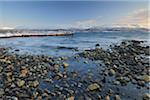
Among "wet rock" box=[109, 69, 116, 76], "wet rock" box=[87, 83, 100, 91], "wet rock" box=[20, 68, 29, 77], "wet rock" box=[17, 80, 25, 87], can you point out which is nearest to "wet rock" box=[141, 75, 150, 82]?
"wet rock" box=[109, 69, 116, 76]

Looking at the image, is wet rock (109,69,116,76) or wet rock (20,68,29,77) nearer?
wet rock (20,68,29,77)

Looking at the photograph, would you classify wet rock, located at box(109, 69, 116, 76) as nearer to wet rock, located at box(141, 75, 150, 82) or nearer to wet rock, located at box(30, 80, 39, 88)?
wet rock, located at box(141, 75, 150, 82)

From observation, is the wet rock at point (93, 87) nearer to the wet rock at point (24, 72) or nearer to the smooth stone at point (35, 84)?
the smooth stone at point (35, 84)

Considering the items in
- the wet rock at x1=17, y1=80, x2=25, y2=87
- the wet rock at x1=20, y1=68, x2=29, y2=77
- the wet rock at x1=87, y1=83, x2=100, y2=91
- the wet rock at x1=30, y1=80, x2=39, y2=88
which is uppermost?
the wet rock at x1=20, y1=68, x2=29, y2=77

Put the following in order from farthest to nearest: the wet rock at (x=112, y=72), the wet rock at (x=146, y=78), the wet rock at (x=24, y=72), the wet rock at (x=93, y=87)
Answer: the wet rock at (x=112, y=72)
the wet rock at (x=24, y=72)
the wet rock at (x=146, y=78)
the wet rock at (x=93, y=87)

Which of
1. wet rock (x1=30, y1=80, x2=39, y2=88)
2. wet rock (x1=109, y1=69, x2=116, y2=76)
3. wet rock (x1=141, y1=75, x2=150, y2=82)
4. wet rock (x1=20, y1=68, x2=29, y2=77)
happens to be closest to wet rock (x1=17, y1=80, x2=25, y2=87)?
wet rock (x1=30, y1=80, x2=39, y2=88)

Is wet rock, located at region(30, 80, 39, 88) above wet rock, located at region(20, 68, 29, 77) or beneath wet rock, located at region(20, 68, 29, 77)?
beneath

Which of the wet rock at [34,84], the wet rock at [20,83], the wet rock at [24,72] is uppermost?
the wet rock at [24,72]

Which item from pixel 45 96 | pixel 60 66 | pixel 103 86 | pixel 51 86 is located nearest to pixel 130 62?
pixel 60 66

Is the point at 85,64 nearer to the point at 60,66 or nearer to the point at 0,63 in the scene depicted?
the point at 60,66

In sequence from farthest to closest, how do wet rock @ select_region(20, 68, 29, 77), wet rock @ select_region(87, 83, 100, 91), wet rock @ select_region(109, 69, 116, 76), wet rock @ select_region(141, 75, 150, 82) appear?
wet rock @ select_region(109, 69, 116, 76), wet rock @ select_region(20, 68, 29, 77), wet rock @ select_region(141, 75, 150, 82), wet rock @ select_region(87, 83, 100, 91)

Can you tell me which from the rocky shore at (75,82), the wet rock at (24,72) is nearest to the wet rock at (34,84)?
the rocky shore at (75,82)

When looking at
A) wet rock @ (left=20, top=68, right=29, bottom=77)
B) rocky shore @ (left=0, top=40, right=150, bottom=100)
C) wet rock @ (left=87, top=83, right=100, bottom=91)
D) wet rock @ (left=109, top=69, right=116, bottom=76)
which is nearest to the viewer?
rocky shore @ (left=0, top=40, right=150, bottom=100)

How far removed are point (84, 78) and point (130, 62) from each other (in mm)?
4851
